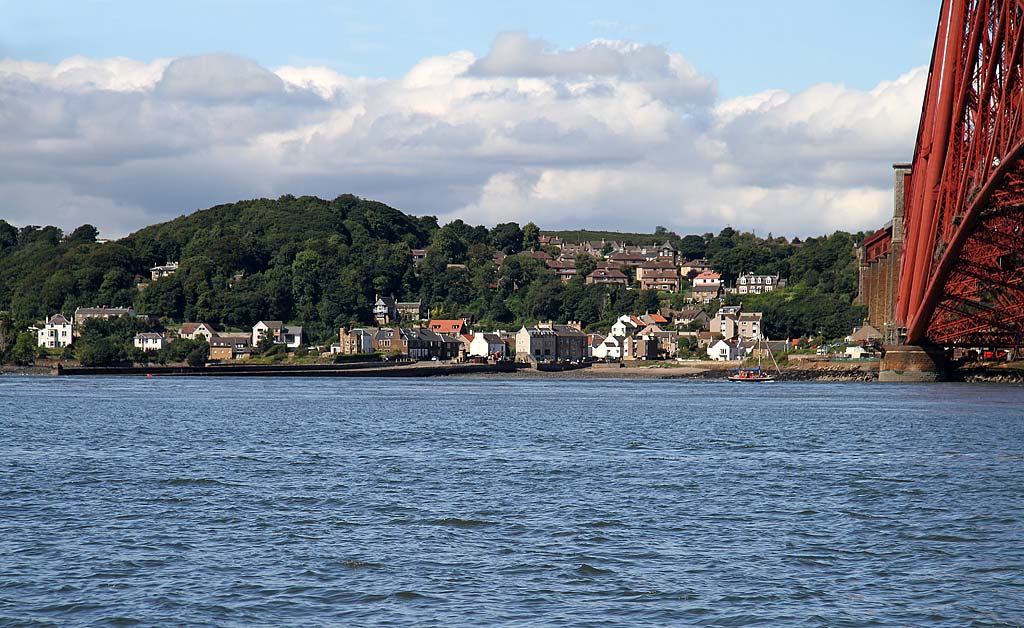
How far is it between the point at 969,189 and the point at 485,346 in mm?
97978

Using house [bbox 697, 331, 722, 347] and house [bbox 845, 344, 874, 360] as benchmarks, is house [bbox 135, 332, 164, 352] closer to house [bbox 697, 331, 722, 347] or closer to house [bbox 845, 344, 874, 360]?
house [bbox 697, 331, 722, 347]

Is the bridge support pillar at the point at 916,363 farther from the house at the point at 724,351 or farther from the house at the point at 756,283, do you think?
the house at the point at 756,283

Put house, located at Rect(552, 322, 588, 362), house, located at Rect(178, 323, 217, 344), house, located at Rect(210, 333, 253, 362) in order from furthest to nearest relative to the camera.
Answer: house, located at Rect(178, 323, 217, 344)
house, located at Rect(552, 322, 588, 362)
house, located at Rect(210, 333, 253, 362)

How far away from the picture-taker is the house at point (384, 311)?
177125 millimetres

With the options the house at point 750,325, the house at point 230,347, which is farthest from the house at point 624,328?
the house at point 230,347

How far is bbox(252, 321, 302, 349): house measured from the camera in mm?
160125

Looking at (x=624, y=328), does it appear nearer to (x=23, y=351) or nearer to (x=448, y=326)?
(x=448, y=326)

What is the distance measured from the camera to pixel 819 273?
17362cm

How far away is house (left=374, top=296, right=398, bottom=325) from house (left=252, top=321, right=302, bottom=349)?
14970 mm

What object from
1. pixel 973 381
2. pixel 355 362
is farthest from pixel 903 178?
pixel 355 362

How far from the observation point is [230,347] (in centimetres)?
15388

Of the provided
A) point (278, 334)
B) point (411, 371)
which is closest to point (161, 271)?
point (278, 334)

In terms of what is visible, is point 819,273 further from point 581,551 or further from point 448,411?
point 581,551

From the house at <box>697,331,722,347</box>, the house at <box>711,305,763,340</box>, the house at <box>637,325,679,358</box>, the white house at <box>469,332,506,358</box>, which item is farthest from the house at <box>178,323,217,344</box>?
the house at <box>711,305,763,340</box>
